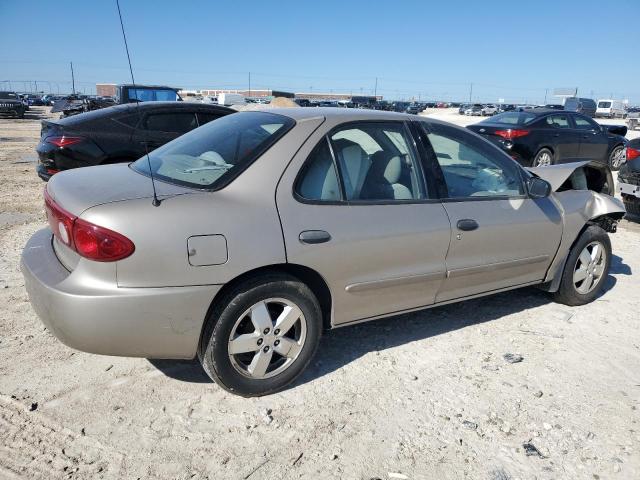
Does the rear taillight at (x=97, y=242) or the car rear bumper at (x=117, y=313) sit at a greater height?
the rear taillight at (x=97, y=242)

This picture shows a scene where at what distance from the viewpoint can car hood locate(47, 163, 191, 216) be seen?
2635mm

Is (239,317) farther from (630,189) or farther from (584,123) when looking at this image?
(584,123)

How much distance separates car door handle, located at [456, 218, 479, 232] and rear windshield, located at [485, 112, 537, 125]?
29.4ft

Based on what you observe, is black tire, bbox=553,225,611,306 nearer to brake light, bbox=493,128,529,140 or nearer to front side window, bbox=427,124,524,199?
front side window, bbox=427,124,524,199

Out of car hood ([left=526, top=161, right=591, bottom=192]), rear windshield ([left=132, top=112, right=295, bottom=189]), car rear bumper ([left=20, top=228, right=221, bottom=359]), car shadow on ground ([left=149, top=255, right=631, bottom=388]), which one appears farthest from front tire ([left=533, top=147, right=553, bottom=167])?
car rear bumper ([left=20, top=228, right=221, bottom=359])

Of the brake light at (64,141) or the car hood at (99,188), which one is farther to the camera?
the brake light at (64,141)

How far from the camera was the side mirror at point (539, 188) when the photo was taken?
3.79 m

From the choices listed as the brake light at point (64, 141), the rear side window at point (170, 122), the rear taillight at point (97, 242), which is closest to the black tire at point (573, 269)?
the rear taillight at point (97, 242)

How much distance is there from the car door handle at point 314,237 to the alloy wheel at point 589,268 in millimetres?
2575

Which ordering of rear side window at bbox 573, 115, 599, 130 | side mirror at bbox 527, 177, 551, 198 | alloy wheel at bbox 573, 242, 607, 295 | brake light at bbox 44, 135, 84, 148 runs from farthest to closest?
rear side window at bbox 573, 115, 599, 130 → brake light at bbox 44, 135, 84, 148 → alloy wheel at bbox 573, 242, 607, 295 → side mirror at bbox 527, 177, 551, 198

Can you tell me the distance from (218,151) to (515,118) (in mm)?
10276

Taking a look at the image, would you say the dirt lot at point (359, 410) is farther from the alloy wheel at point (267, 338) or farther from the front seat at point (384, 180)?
the front seat at point (384, 180)

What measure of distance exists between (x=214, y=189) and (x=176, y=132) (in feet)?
16.6

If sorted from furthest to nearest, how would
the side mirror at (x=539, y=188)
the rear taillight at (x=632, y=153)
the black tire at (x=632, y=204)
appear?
the rear taillight at (x=632, y=153)
the black tire at (x=632, y=204)
the side mirror at (x=539, y=188)
